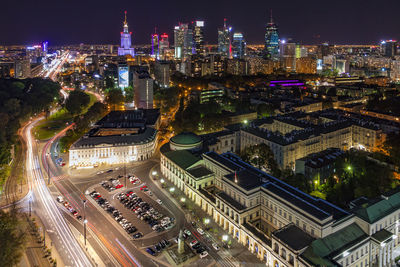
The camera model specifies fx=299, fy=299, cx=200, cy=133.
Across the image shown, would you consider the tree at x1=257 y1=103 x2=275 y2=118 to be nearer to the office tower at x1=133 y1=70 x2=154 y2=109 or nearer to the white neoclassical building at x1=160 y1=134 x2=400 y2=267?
the office tower at x1=133 y1=70 x2=154 y2=109

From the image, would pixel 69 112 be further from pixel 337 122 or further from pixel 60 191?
pixel 337 122

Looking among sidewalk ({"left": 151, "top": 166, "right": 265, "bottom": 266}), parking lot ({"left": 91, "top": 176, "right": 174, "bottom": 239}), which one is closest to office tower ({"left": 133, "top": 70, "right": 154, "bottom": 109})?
parking lot ({"left": 91, "top": 176, "right": 174, "bottom": 239})

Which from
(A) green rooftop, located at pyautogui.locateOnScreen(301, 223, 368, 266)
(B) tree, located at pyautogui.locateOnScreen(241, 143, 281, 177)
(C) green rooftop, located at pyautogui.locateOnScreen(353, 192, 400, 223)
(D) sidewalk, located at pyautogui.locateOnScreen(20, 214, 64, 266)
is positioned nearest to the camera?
(A) green rooftop, located at pyautogui.locateOnScreen(301, 223, 368, 266)

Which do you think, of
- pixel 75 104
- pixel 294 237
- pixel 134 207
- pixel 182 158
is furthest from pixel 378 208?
pixel 75 104

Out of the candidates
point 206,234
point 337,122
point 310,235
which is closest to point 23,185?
point 206,234

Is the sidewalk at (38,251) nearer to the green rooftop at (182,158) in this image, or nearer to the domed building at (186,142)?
the green rooftop at (182,158)

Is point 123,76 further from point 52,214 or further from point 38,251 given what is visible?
point 38,251
